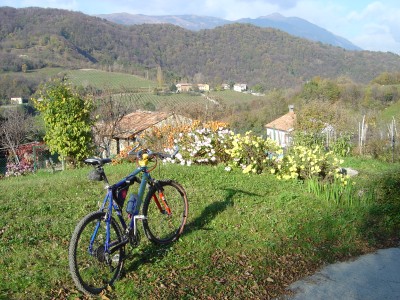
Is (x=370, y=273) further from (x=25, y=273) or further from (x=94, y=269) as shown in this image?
(x=25, y=273)

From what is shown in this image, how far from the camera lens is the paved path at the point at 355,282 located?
3.86 meters

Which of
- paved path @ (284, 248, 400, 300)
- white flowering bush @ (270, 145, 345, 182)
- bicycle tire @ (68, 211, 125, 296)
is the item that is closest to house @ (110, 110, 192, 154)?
white flowering bush @ (270, 145, 345, 182)

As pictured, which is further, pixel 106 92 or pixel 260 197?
pixel 106 92

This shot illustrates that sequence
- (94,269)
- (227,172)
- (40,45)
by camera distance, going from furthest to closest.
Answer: (40,45), (227,172), (94,269)

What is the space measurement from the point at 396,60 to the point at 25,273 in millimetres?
80244

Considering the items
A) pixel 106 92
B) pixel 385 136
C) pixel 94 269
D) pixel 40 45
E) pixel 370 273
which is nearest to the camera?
pixel 94 269

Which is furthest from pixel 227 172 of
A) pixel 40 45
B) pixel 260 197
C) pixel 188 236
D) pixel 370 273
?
pixel 40 45

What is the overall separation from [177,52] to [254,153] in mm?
73178

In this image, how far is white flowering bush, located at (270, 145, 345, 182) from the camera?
307 inches

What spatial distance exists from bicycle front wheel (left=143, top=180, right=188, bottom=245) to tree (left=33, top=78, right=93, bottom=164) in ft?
26.8

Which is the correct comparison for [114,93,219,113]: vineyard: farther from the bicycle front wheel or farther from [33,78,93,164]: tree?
the bicycle front wheel

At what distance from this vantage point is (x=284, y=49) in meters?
79.4

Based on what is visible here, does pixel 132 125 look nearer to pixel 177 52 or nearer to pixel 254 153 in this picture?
pixel 254 153

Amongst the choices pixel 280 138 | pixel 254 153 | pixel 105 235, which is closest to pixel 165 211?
pixel 105 235
